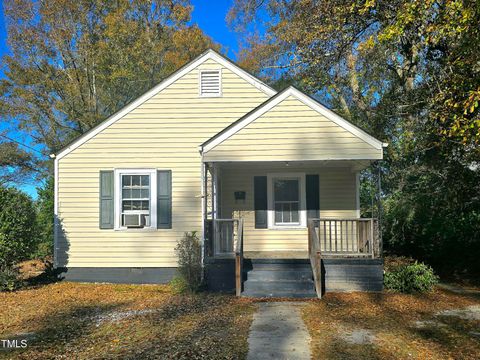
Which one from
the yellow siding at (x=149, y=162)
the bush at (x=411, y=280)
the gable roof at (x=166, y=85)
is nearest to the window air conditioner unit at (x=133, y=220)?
the yellow siding at (x=149, y=162)

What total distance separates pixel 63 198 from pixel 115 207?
147 cm

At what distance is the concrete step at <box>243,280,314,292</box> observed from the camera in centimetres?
898

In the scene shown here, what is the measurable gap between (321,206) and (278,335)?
5.80 m

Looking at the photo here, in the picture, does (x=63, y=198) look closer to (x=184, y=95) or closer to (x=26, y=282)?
(x=26, y=282)

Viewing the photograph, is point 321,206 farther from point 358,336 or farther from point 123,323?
point 123,323

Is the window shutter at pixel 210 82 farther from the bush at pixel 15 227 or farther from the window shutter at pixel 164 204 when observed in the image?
the bush at pixel 15 227

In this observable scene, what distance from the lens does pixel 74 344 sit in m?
5.83

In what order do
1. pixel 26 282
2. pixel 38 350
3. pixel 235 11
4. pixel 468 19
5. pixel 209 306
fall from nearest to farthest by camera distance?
pixel 38 350, pixel 468 19, pixel 209 306, pixel 26 282, pixel 235 11

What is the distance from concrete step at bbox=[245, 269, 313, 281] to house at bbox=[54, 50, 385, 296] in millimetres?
51

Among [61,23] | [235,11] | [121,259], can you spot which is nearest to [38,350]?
[121,259]

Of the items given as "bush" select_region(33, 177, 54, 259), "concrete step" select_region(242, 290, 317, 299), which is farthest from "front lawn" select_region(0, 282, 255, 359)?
"bush" select_region(33, 177, 54, 259)

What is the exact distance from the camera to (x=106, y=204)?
10.8m

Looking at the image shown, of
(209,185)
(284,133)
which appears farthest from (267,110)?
(209,185)

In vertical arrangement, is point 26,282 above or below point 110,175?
below
